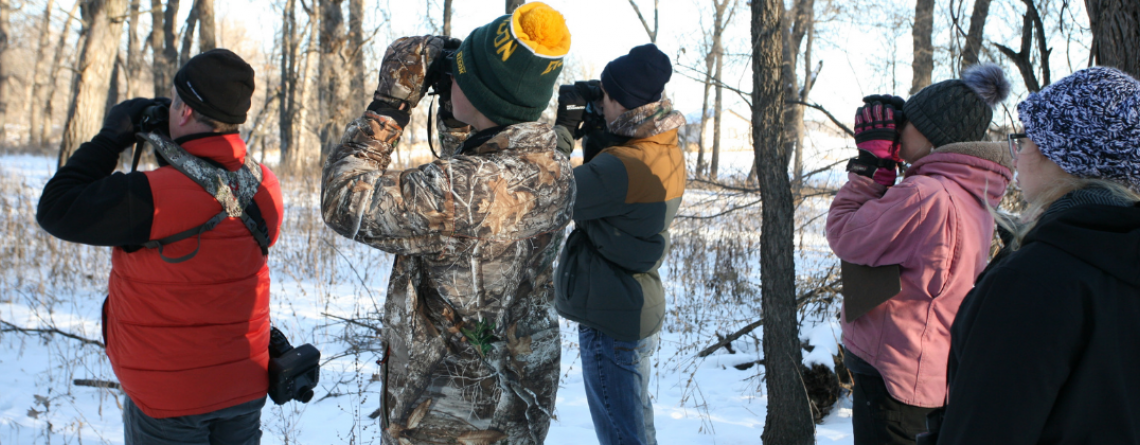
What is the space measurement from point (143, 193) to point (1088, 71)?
249 centimetres

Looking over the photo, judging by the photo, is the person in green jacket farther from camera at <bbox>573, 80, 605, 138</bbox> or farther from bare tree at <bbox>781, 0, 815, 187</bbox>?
bare tree at <bbox>781, 0, 815, 187</bbox>

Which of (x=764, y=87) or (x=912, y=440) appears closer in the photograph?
(x=912, y=440)

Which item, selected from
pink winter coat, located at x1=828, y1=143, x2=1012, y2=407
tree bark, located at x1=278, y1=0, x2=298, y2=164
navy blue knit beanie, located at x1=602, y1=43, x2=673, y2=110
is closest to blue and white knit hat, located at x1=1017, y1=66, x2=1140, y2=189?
pink winter coat, located at x1=828, y1=143, x2=1012, y2=407

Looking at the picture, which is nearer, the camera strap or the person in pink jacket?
the camera strap

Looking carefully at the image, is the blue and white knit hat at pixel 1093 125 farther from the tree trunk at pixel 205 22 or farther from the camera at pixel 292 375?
the tree trunk at pixel 205 22

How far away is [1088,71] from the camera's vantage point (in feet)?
4.00

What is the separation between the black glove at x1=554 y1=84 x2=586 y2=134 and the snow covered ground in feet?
6.47

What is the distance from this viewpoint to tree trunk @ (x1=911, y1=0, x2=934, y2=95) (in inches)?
388

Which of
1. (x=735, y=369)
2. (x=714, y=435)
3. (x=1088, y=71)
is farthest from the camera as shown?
(x=735, y=369)

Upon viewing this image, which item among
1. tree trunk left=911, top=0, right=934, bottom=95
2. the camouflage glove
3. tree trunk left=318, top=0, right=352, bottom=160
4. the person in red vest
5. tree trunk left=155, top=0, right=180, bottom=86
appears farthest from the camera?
tree trunk left=155, top=0, right=180, bottom=86

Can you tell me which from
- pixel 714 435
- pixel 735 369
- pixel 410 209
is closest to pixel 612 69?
pixel 410 209

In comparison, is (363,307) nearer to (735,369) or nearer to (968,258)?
(735,369)

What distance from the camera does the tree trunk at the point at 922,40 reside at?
9852 mm

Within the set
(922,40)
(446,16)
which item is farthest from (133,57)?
(922,40)
